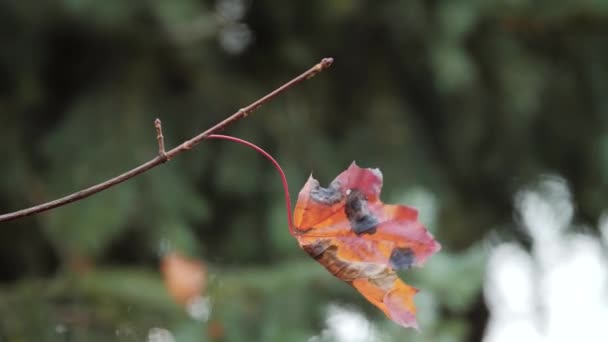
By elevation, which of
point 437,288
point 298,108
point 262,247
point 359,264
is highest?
point 298,108

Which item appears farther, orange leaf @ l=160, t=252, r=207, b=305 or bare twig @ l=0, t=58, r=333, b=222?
orange leaf @ l=160, t=252, r=207, b=305

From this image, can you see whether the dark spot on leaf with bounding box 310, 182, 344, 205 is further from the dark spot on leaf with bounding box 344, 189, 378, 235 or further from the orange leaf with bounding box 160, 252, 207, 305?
the orange leaf with bounding box 160, 252, 207, 305

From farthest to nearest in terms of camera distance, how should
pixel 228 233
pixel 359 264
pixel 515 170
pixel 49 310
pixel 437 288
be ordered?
1. pixel 515 170
2. pixel 228 233
3. pixel 437 288
4. pixel 49 310
5. pixel 359 264

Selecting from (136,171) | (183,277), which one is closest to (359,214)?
(136,171)

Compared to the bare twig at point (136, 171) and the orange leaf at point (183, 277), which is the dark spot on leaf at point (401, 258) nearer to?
the bare twig at point (136, 171)

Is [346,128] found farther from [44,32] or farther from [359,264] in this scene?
[359,264]

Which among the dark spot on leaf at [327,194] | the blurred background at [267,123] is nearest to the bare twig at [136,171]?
the dark spot on leaf at [327,194]

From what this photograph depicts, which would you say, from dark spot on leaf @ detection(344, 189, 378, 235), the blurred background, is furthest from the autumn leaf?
the blurred background

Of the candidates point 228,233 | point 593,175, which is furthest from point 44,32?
point 593,175
